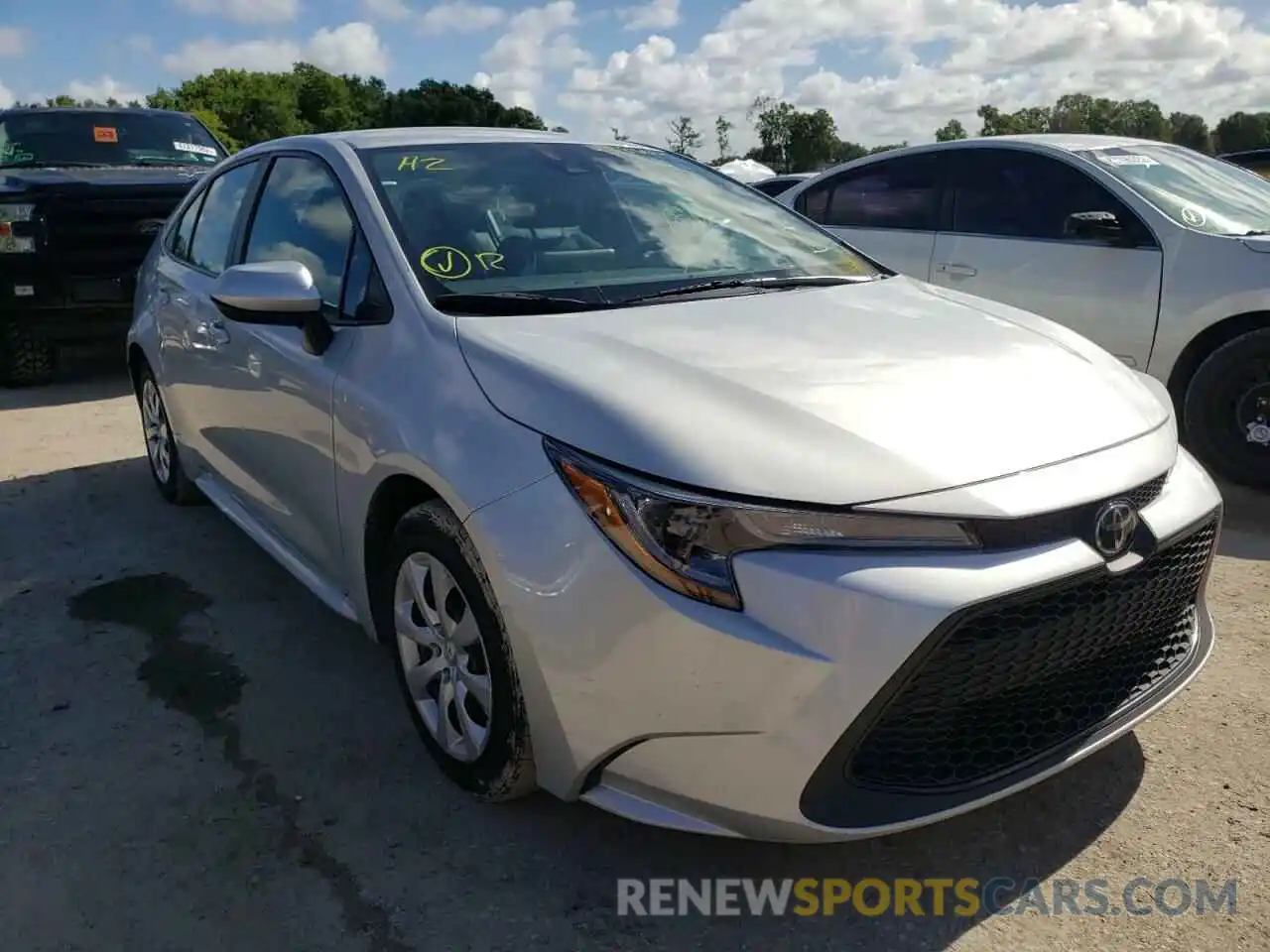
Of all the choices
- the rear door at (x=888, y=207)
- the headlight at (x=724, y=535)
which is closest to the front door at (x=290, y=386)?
the headlight at (x=724, y=535)

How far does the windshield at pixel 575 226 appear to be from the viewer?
2848mm

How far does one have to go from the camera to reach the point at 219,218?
412 cm

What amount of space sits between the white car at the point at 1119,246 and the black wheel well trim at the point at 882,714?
3227mm

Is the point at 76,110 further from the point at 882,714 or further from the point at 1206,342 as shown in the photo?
the point at 882,714

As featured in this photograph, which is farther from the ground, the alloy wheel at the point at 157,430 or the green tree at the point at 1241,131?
the green tree at the point at 1241,131

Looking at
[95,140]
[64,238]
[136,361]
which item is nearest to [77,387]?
[64,238]

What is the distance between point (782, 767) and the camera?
1932 millimetres

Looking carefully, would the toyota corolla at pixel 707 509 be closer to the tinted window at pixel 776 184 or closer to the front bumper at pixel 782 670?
the front bumper at pixel 782 670

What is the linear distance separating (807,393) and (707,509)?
433 mm

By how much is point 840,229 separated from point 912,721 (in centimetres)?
492

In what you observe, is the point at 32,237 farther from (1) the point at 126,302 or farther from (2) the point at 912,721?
(2) the point at 912,721

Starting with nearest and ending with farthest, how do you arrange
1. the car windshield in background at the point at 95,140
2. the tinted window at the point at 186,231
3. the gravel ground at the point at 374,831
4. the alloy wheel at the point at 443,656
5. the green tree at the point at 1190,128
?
1. the gravel ground at the point at 374,831
2. the alloy wheel at the point at 443,656
3. the tinted window at the point at 186,231
4. the car windshield in background at the point at 95,140
5. the green tree at the point at 1190,128

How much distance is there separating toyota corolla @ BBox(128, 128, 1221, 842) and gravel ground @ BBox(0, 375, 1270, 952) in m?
0.23

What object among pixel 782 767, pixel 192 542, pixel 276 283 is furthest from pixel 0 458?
pixel 782 767
